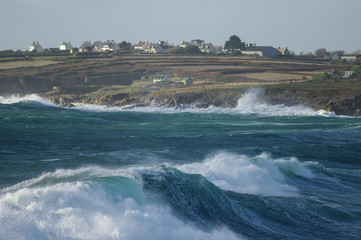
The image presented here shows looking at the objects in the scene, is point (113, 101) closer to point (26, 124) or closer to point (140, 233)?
point (26, 124)

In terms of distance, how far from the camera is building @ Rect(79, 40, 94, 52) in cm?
15288

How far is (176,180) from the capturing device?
18.6 meters

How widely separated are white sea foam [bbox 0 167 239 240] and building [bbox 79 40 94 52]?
141m

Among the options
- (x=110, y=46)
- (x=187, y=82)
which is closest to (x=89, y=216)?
(x=187, y=82)

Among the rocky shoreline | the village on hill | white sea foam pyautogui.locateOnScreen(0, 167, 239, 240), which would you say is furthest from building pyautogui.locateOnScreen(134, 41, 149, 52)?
white sea foam pyautogui.locateOnScreen(0, 167, 239, 240)

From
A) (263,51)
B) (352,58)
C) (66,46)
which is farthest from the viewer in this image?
(66,46)

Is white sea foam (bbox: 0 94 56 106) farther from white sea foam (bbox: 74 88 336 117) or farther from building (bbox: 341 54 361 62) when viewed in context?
building (bbox: 341 54 361 62)

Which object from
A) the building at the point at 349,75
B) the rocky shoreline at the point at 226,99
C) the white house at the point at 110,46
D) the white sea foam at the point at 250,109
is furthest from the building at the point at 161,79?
the white house at the point at 110,46

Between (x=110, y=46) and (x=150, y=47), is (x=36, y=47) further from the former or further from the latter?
(x=150, y=47)

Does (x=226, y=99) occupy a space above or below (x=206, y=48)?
below

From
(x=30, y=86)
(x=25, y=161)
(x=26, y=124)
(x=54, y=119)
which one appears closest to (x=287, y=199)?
(x=25, y=161)

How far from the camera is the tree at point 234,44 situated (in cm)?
15950

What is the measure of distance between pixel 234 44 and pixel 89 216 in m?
150

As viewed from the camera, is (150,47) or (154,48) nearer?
(154,48)
